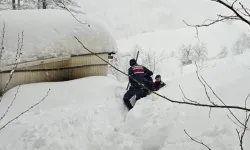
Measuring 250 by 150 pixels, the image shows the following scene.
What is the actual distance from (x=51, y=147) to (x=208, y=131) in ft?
9.82

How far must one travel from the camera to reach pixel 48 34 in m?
10.7

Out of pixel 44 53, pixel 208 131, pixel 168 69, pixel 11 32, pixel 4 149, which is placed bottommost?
pixel 168 69

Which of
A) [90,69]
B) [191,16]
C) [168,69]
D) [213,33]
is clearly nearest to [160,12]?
[191,16]

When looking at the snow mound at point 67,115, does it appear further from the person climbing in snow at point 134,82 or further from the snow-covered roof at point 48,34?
the snow-covered roof at point 48,34

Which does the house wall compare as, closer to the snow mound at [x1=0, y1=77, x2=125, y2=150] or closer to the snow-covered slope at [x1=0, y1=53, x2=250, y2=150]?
the snow mound at [x1=0, y1=77, x2=125, y2=150]

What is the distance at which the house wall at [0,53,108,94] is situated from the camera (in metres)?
9.98

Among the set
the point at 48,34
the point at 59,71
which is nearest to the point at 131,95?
the point at 59,71

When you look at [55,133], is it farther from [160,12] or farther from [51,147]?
[160,12]

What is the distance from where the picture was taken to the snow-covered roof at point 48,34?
9.97 m

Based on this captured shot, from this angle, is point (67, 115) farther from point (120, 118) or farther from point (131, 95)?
point (131, 95)

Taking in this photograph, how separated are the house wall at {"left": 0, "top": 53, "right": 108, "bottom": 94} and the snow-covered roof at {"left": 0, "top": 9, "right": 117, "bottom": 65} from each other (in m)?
0.38

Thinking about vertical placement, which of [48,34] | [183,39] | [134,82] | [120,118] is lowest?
[183,39]

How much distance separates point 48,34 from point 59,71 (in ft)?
4.15

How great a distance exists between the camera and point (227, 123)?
5594 mm
